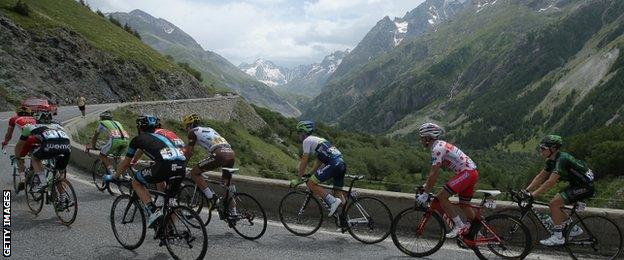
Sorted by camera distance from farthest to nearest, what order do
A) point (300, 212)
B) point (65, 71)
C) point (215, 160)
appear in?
point (65, 71) < point (300, 212) < point (215, 160)

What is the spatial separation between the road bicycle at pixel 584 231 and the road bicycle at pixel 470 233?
1.66 ft

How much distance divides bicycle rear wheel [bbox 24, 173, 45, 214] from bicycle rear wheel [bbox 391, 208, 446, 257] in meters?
7.50

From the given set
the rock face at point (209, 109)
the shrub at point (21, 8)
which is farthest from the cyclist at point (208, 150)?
the shrub at point (21, 8)

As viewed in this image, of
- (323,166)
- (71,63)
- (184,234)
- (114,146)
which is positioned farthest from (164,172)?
(71,63)

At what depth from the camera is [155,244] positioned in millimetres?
8852

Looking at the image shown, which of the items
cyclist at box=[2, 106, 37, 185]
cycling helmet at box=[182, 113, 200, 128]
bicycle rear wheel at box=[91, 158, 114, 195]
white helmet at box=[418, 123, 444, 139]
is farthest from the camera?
bicycle rear wheel at box=[91, 158, 114, 195]

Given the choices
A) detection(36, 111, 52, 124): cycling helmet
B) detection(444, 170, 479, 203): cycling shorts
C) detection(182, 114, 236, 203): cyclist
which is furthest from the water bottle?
detection(36, 111, 52, 124): cycling helmet

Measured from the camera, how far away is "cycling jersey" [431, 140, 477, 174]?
857 centimetres

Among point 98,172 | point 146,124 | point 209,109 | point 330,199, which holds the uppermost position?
point 146,124

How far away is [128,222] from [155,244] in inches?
25.3

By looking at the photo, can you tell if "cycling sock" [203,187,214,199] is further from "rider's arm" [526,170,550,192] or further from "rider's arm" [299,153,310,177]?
"rider's arm" [526,170,550,192]

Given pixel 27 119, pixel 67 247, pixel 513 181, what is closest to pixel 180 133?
pixel 27 119

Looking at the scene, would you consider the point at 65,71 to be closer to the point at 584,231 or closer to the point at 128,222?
the point at 128,222

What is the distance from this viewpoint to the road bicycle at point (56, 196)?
977cm
